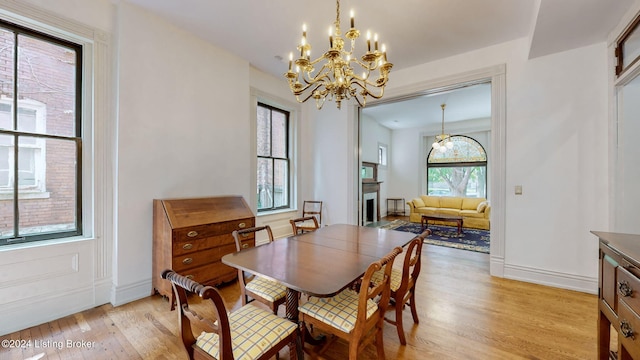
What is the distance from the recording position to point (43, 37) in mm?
2205

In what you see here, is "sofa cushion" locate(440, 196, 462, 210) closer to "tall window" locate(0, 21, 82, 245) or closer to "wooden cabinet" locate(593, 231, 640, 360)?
"wooden cabinet" locate(593, 231, 640, 360)

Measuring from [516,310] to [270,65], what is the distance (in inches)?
166

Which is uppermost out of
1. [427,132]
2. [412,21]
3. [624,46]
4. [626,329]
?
[412,21]

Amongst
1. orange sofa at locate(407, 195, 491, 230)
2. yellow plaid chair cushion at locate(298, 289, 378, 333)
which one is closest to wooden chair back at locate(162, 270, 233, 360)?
yellow plaid chair cushion at locate(298, 289, 378, 333)

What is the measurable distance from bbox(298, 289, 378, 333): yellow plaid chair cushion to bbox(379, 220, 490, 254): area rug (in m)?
3.68

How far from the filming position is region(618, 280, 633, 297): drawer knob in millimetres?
1152

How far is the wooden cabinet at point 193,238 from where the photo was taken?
240 cm

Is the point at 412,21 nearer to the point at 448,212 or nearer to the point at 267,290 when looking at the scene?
the point at 267,290

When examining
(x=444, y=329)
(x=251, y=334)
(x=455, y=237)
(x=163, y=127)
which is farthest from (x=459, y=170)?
(x=251, y=334)

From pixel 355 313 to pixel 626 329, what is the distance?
1.28 metres

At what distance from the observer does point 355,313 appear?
1.46 meters

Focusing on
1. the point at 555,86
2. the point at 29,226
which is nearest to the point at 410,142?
the point at 555,86

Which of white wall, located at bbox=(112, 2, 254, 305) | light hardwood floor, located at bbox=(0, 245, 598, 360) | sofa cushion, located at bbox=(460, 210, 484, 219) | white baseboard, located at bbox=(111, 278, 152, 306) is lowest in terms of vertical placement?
light hardwood floor, located at bbox=(0, 245, 598, 360)

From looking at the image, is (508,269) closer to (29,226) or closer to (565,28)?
(565,28)
